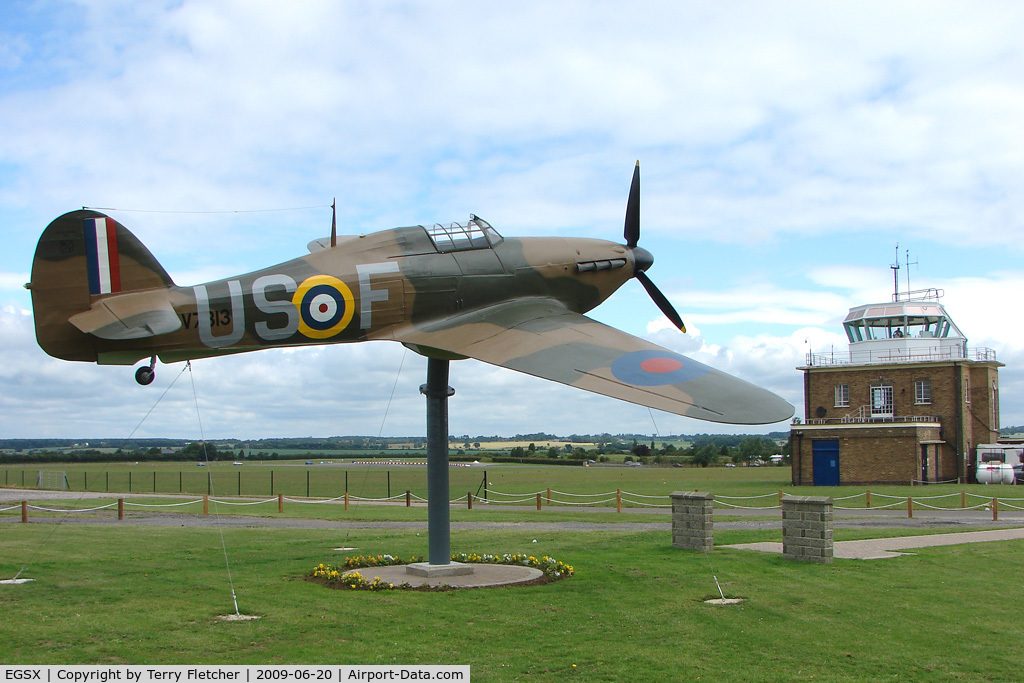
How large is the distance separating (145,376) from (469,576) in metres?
6.83

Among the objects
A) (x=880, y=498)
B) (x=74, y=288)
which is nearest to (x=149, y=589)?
(x=74, y=288)

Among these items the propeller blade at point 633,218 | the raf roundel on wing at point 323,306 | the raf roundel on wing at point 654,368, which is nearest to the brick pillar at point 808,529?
the propeller blade at point 633,218

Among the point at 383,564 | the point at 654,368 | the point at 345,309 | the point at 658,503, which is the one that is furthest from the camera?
the point at 658,503

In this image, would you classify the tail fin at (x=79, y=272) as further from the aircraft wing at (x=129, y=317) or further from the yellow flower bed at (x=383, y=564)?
the yellow flower bed at (x=383, y=564)

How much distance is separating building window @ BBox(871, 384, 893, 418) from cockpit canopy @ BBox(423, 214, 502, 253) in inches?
1833

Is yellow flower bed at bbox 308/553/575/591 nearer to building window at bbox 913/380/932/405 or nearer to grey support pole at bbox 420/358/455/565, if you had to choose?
grey support pole at bbox 420/358/455/565

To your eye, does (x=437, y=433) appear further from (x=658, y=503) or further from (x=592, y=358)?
(x=658, y=503)

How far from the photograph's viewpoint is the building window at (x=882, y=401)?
5347 centimetres

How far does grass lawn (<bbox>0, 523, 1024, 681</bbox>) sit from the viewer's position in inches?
380

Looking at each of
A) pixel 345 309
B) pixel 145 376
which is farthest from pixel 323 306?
pixel 145 376

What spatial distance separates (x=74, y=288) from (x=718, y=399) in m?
8.86

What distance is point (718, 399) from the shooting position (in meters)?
9.32

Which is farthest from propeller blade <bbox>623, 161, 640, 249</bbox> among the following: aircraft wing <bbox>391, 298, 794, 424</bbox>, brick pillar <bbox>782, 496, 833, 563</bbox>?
brick pillar <bbox>782, 496, 833, 563</bbox>

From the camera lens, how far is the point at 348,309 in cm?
1223
